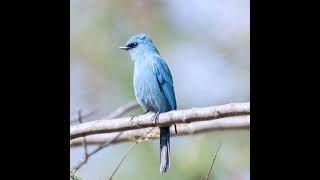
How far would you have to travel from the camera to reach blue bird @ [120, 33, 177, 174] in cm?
240

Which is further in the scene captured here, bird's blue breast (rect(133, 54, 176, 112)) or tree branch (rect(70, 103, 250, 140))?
bird's blue breast (rect(133, 54, 176, 112))

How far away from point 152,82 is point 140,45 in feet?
0.73

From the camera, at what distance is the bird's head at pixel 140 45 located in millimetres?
2400

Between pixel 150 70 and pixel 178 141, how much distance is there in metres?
0.30

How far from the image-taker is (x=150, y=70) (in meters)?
2.50

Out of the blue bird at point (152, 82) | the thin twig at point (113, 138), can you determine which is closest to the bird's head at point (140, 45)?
the blue bird at point (152, 82)

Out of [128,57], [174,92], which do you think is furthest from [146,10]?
[174,92]

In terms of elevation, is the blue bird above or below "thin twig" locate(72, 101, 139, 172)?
above

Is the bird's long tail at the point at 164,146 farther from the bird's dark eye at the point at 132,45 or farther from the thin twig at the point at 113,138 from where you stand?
the bird's dark eye at the point at 132,45

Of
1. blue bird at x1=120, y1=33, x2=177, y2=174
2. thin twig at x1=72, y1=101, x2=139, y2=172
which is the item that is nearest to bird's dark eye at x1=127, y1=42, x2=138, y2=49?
blue bird at x1=120, y1=33, x2=177, y2=174

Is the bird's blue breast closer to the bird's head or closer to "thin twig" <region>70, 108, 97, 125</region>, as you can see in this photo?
the bird's head

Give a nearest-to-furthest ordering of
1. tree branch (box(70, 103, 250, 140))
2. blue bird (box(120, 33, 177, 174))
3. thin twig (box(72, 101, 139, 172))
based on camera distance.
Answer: tree branch (box(70, 103, 250, 140))
thin twig (box(72, 101, 139, 172))
blue bird (box(120, 33, 177, 174))
